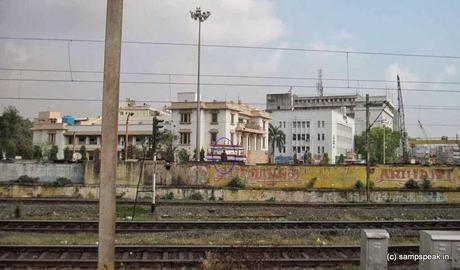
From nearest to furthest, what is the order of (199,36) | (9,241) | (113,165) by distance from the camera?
(113,165)
(9,241)
(199,36)

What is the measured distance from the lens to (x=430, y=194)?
28.7 m

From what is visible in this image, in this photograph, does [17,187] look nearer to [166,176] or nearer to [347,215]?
[166,176]

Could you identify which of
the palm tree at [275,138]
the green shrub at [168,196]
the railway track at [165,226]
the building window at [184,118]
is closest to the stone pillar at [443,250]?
the railway track at [165,226]

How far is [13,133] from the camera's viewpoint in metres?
75.8

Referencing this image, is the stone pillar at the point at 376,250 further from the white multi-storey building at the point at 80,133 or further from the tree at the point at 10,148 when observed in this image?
the white multi-storey building at the point at 80,133

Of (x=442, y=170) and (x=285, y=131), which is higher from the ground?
(x=285, y=131)

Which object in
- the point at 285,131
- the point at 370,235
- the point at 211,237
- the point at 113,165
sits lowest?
the point at 211,237

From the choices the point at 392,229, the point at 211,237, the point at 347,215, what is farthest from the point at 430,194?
the point at 211,237

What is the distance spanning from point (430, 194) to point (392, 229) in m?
14.8

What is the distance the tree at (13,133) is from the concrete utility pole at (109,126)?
69688mm

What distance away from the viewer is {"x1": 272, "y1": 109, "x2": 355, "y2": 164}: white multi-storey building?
381 ft

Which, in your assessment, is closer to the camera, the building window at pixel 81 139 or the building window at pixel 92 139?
the building window at pixel 92 139

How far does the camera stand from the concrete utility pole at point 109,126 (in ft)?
18.9

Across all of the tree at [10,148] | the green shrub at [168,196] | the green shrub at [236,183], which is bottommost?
the green shrub at [168,196]
